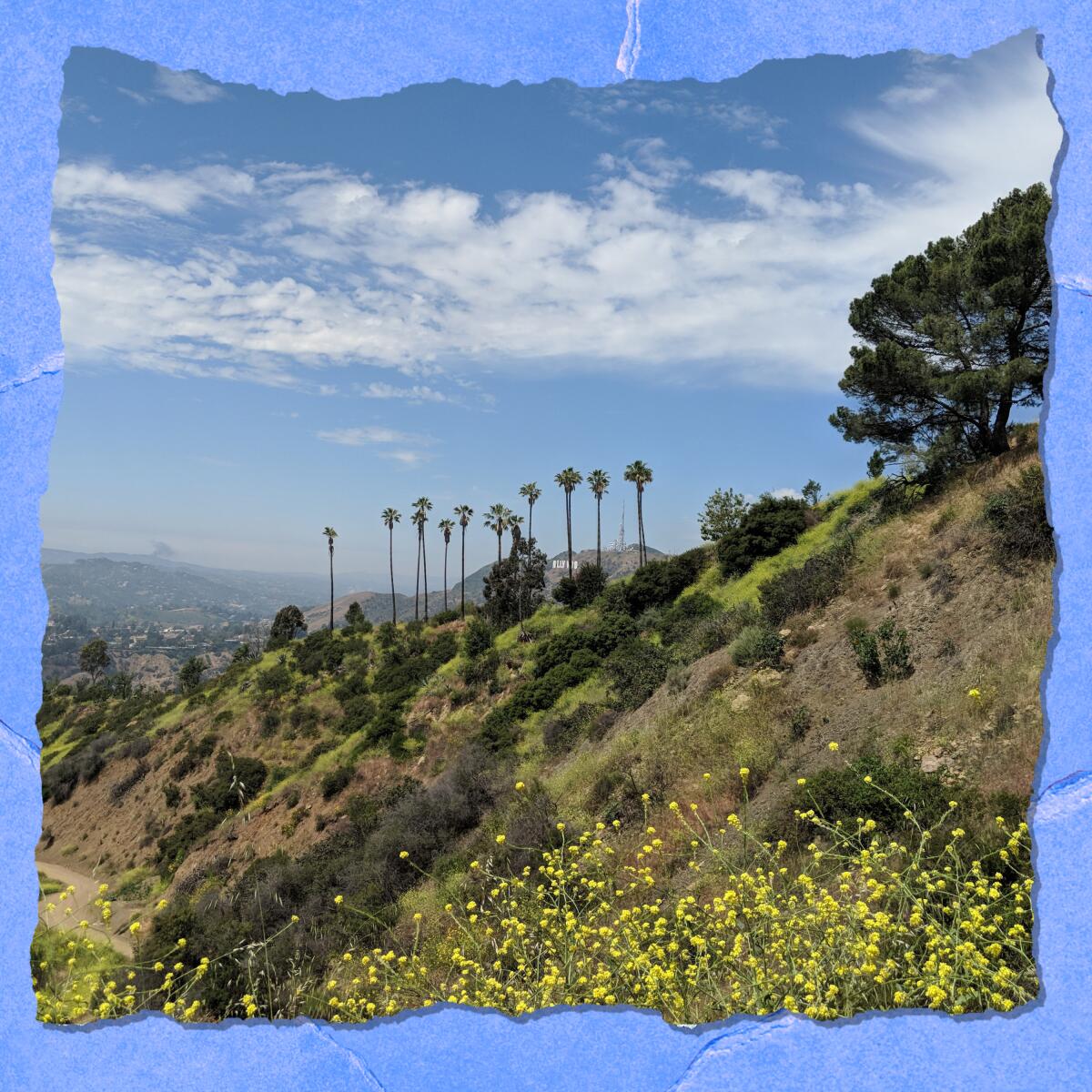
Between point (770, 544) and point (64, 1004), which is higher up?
point (770, 544)

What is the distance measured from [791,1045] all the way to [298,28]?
13.7 ft

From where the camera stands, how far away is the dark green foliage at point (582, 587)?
95.8ft

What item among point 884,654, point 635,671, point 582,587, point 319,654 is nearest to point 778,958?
point 884,654

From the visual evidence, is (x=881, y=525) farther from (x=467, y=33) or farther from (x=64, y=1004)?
(x=64, y=1004)

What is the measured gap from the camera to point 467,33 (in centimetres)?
278

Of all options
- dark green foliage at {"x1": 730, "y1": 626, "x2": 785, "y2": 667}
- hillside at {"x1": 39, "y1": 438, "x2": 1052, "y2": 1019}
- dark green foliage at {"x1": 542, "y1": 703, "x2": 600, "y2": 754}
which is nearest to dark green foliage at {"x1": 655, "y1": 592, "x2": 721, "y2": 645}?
hillside at {"x1": 39, "y1": 438, "x2": 1052, "y2": 1019}

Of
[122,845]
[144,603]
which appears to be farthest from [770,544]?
[144,603]

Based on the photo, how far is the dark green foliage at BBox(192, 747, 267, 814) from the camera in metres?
24.5

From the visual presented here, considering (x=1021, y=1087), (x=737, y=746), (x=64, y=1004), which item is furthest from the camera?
(x=737, y=746)

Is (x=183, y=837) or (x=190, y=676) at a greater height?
(x=190, y=676)

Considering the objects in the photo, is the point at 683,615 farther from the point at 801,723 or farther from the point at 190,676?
the point at 190,676

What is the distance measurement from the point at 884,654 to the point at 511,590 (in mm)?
26126

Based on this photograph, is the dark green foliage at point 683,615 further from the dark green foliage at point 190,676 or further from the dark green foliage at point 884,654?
the dark green foliage at point 190,676

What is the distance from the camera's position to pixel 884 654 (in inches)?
327
